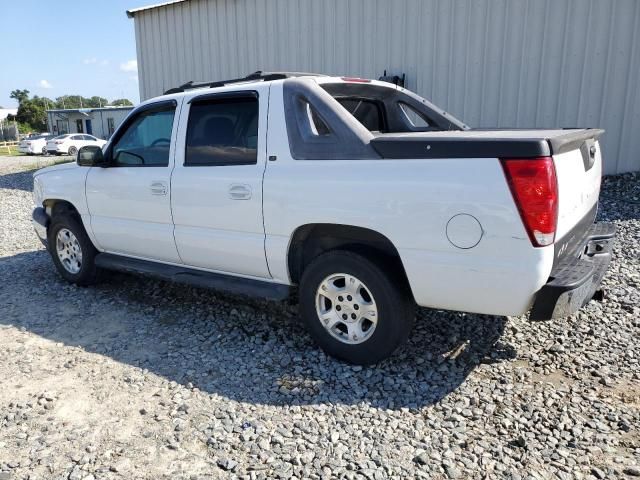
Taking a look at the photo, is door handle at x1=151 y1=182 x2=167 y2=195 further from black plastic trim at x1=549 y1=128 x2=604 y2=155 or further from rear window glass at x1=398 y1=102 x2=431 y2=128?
black plastic trim at x1=549 y1=128 x2=604 y2=155

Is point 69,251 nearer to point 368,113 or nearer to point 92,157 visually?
point 92,157

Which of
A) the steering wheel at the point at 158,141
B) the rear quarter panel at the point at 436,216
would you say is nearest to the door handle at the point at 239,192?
the rear quarter panel at the point at 436,216

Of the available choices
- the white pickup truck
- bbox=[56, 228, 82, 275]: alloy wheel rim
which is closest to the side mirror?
the white pickup truck

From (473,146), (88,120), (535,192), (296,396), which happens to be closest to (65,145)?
(88,120)

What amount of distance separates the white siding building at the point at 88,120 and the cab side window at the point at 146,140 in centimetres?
4204

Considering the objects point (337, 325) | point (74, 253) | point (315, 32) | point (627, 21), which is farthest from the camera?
point (315, 32)

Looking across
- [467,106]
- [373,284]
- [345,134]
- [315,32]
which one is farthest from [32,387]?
[315,32]

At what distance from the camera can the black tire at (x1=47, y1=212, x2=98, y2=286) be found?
17.0 ft

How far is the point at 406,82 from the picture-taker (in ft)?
32.7

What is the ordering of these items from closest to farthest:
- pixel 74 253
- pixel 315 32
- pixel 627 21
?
pixel 74 253 → pixel 627 21 → pixel 315 32

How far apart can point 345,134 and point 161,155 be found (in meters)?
1.86

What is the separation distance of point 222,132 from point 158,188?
0.76m

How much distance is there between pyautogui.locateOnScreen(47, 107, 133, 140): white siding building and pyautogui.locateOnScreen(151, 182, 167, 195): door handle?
140 feet

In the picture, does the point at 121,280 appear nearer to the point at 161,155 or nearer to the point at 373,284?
the point at 161,155
